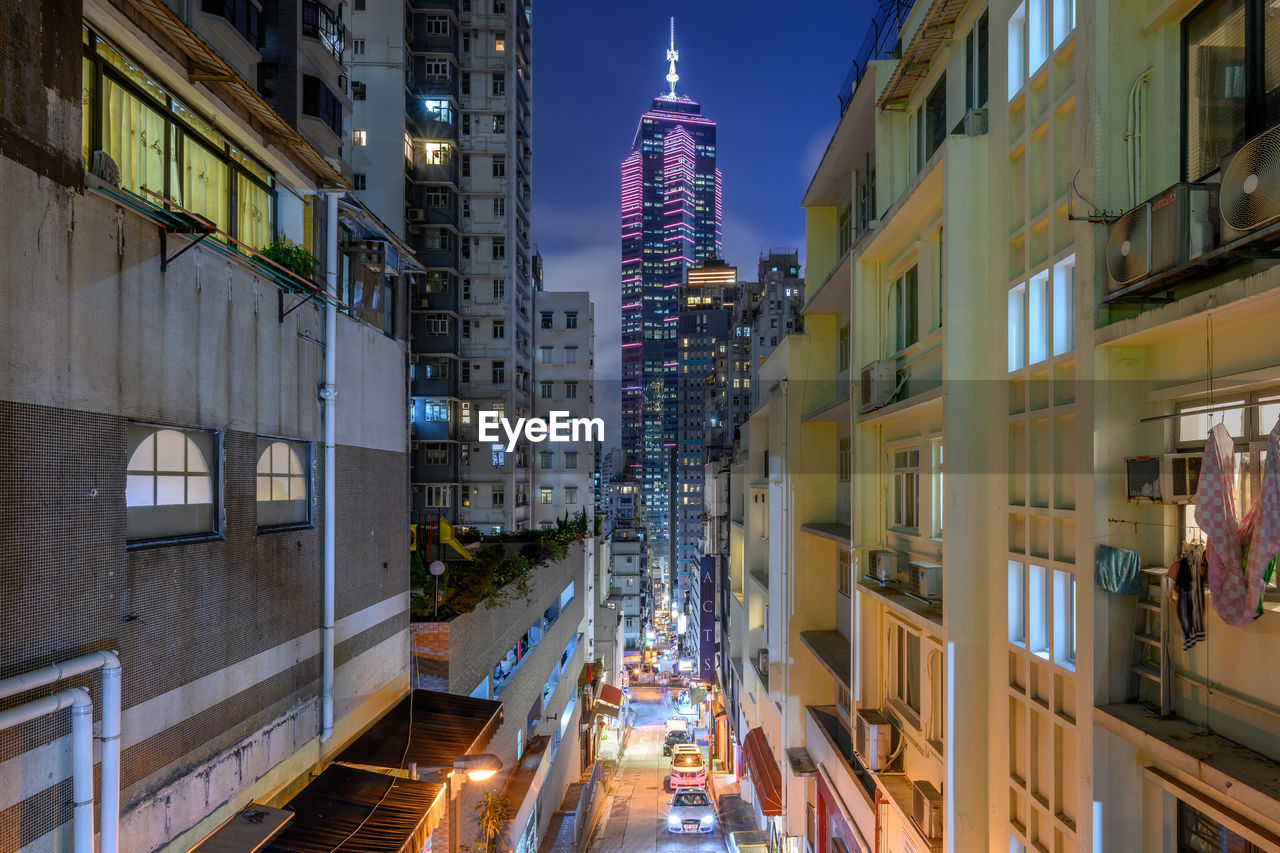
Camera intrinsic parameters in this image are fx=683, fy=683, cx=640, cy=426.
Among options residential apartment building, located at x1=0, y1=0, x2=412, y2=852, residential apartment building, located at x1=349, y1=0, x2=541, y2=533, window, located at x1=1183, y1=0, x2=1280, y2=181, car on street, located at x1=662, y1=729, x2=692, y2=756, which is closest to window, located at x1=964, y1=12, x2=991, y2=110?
window, located at x1=1183, y1=0, x2=1280, y2=181

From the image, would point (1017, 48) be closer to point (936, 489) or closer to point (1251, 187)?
point (1251, 187)

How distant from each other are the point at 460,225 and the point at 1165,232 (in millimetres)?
33524

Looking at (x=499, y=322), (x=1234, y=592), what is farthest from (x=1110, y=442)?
(x=499, y=322)

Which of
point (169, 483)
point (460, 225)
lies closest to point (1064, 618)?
point (169, 483)

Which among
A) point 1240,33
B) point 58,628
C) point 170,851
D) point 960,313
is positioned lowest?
point 170,851

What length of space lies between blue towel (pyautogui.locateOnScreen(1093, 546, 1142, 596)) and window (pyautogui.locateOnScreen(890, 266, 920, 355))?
4830 mm

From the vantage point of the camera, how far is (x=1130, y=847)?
503cm

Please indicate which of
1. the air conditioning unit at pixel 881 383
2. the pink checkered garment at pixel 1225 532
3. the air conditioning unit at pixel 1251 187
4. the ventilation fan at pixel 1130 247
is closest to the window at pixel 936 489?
the air conditioning unit at pixel 881 383

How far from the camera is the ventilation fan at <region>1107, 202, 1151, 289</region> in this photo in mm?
4672

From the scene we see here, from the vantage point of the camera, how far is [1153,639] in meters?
5.00

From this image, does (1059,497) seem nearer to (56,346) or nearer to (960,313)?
(960,313)

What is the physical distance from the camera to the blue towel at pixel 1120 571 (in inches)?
197

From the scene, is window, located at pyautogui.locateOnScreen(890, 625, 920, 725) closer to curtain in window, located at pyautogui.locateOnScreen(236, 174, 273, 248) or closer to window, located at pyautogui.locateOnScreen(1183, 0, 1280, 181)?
window, located at pyautogui.locateOnScreen(1183, 0, 1280, 181)

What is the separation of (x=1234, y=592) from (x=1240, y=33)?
3727 mm
